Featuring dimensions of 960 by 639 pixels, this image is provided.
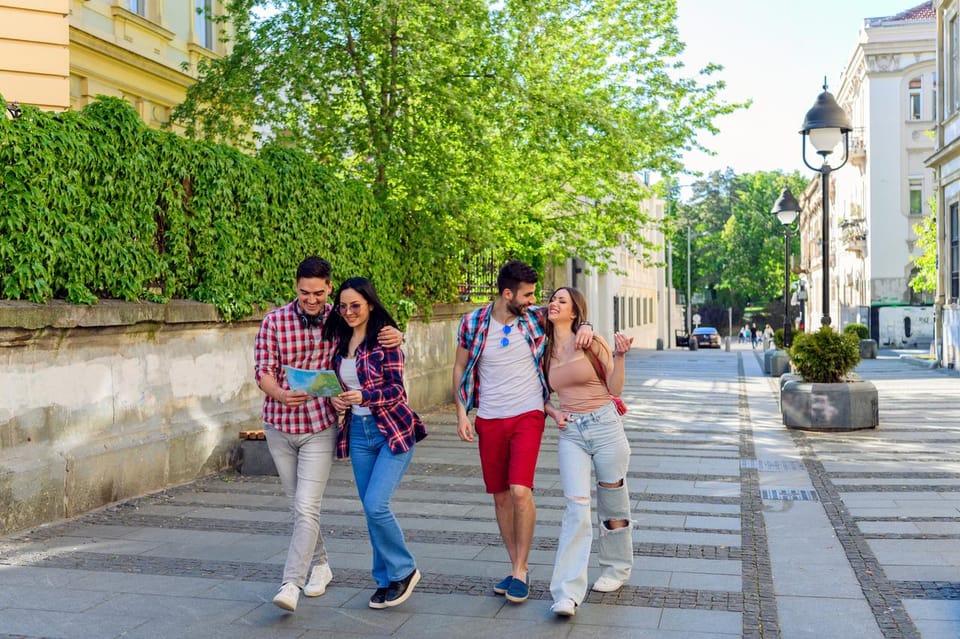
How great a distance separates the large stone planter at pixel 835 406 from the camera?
13.8 m

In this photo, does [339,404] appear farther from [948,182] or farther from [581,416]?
[948,182]

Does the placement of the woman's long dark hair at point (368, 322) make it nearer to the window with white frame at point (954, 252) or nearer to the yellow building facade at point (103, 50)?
the yellow building facade at point (103, 50)

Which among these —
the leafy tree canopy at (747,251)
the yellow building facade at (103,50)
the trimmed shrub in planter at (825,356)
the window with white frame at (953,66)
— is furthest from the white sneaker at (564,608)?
the leafy tree canopy at (747,251)

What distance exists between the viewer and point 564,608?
540cm

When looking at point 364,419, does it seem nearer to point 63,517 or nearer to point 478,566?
point 478,566

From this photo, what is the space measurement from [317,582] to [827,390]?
9.52 meters

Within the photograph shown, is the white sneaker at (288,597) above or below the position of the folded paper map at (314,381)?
below

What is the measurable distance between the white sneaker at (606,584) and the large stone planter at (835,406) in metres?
8.56

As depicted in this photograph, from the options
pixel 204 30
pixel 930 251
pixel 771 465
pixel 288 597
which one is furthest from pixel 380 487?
pixel 930 251

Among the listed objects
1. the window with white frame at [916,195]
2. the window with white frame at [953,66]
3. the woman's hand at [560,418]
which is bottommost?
the woman's hand at [560,418]

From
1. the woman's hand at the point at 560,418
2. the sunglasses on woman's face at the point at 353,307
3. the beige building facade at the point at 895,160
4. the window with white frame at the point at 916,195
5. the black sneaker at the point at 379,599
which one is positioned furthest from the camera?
the window with white frame at the point at 916,195

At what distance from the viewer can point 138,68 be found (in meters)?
19.0

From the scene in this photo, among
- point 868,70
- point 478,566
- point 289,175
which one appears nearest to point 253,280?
point 289,175

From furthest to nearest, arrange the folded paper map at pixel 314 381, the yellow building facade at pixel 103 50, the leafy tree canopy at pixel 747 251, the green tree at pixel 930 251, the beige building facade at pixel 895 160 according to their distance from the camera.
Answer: the leafy tree canopy at pixel 747 251
the beige building facade at pixel 895 160
the green tree at pixel 930 251
the yellow building facade at pixel 103 50
the folded paper map at pixel 314 381
